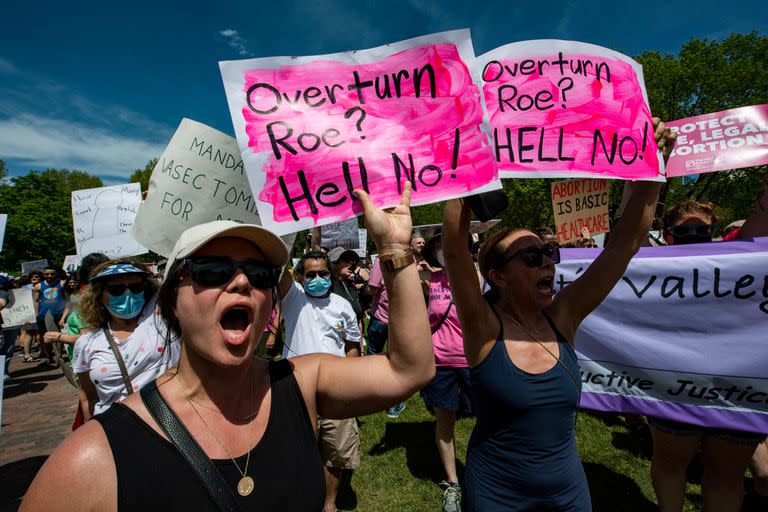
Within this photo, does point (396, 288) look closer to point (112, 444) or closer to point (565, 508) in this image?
point (112, 444)

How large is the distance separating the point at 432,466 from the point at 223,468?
143 inches

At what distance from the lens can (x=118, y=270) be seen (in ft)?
9.37

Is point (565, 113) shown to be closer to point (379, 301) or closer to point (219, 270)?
point (219, 270)

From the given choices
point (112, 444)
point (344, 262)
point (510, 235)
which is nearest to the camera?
Result: point (112, 444)

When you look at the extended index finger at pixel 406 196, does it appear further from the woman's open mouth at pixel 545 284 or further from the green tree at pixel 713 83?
the green tree at pixel 713 83

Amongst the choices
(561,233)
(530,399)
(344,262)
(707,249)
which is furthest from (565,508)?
(344,262)

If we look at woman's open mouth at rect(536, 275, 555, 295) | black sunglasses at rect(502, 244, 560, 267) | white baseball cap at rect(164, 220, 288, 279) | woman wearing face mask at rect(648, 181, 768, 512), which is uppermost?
white baseball cap at rect(164, 220, 288, 279)

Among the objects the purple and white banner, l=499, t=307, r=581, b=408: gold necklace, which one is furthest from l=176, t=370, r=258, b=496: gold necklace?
the purple and white banner

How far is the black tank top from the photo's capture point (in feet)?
3.50

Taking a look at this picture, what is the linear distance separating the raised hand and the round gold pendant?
780 mm

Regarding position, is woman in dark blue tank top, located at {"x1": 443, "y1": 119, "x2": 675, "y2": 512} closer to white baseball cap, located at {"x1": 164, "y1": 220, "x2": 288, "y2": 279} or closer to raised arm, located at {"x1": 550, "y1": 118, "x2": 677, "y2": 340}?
raised arm, located at {"x1": 550, "y1": 118, "x2": 677, "y2": 340}

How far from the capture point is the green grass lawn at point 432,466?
3652 mm

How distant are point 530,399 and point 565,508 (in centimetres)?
54

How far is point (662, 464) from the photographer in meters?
2.73
